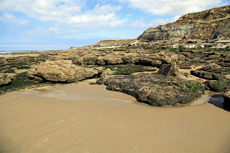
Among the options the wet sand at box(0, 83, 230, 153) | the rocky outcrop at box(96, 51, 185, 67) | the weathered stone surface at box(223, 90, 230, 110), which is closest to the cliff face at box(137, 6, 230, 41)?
the rocky outcrop at box(96, 51, 185, 67)

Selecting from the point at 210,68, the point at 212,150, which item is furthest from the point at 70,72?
the point at 210,68

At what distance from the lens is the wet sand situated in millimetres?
3012

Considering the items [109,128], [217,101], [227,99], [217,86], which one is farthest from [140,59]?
[109,128]

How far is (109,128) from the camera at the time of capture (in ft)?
12.3

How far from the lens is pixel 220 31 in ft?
193

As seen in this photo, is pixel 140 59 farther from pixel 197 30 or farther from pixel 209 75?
pixel 197 30

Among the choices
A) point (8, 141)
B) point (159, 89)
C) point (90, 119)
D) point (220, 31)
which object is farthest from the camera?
point (220, 31)

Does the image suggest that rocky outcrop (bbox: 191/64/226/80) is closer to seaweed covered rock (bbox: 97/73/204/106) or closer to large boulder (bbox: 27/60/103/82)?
seaweed covered rock (bbox: 97/73/204/106)

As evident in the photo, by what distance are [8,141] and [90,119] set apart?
2044mm

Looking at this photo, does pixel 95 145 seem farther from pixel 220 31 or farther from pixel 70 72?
pixel 220 31

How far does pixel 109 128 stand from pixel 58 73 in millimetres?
6725

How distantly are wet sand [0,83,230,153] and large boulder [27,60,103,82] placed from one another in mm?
3739

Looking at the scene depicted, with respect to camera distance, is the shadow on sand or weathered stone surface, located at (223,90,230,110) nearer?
weathered stone surface, located at (223,90,230,110)

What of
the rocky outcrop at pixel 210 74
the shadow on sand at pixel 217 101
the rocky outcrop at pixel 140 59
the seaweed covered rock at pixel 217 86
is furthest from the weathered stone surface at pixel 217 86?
the rocky outcrop at pixel 140 59
